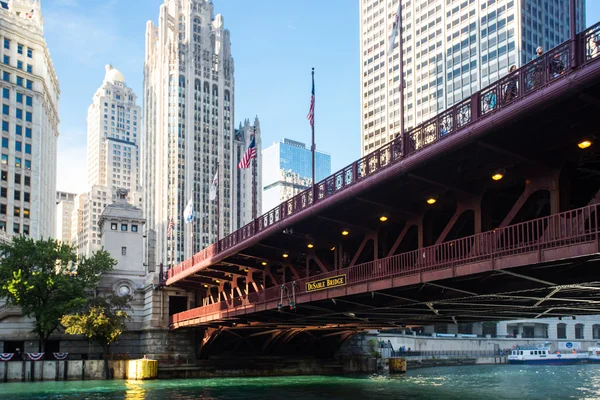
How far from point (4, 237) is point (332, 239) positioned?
3083 inches

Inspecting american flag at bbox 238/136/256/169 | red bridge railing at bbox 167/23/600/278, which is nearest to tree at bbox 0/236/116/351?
american flag at bbox 238/136/256/169

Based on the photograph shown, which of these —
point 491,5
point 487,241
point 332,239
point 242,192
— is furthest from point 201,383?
point 242,192

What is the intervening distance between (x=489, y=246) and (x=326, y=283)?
1338cm

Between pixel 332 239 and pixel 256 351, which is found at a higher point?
pixel 332 239

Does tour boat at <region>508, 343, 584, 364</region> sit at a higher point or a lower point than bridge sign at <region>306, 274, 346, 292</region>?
lower

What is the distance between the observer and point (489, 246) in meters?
27.2

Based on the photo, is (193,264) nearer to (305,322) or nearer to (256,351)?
(305,322)

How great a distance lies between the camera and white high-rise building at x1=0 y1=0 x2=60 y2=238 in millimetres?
123562

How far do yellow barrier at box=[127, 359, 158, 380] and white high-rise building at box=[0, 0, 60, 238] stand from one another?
2331 inches

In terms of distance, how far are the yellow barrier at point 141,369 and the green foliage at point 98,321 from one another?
381cm

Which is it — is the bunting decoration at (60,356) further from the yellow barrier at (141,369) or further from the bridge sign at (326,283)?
the bridge sign at (326,283)

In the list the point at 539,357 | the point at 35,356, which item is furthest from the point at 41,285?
the point at 539,357

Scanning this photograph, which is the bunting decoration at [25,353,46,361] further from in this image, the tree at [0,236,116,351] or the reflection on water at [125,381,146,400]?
the reflection on water at [125,381,146,400]

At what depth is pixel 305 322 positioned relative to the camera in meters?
55.9
